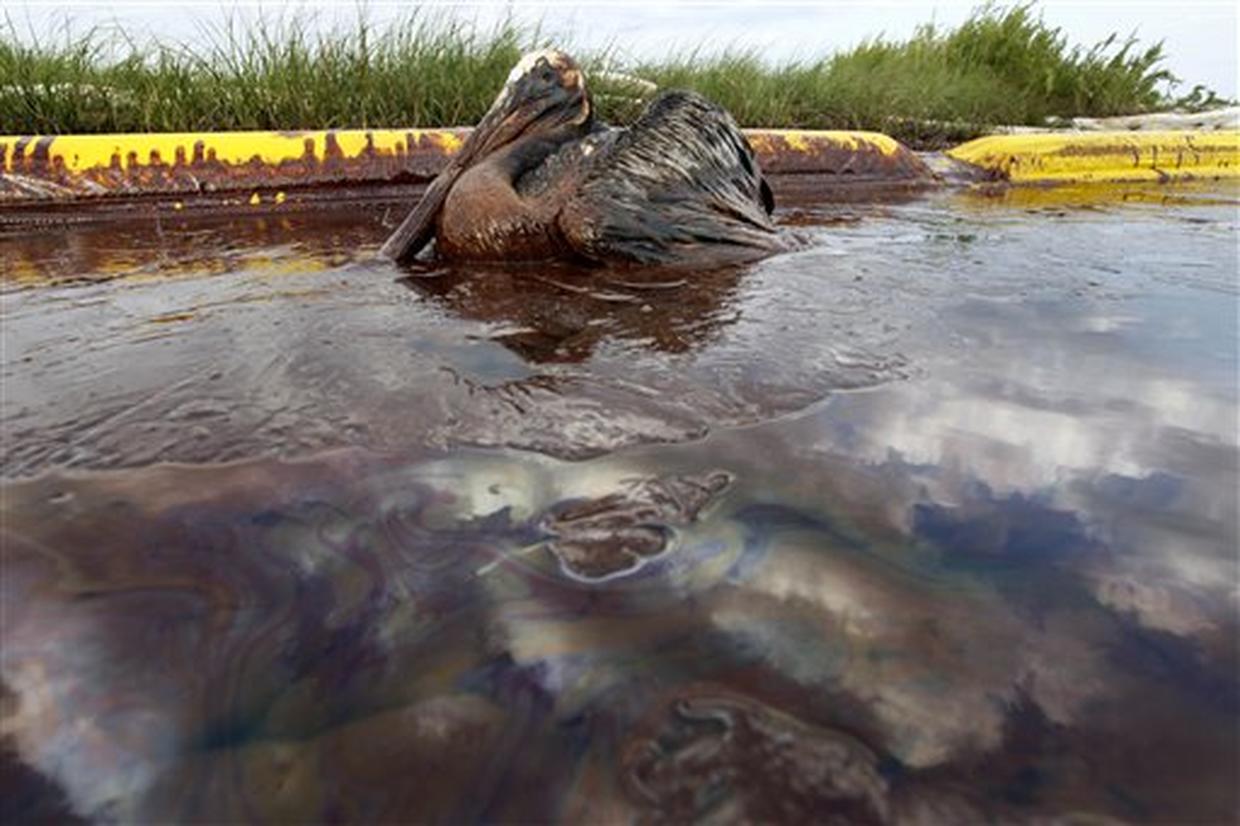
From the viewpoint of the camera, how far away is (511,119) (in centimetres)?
362

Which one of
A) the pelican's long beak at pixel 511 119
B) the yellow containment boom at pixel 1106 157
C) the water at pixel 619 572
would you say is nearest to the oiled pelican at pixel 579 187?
the pelican's long beak at pixel 511 119

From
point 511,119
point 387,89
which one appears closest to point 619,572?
point 511,119

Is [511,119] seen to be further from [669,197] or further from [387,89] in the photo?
[387,89]

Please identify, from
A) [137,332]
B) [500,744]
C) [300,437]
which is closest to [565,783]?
[500,744]

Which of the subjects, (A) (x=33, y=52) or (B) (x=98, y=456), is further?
(A) (x=33, y=52)

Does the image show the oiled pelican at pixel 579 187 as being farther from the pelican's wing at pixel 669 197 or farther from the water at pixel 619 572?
the water at pixel 619 572

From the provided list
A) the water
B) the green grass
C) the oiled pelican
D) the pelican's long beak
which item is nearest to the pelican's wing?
the oiled pelican

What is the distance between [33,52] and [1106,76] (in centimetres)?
1297

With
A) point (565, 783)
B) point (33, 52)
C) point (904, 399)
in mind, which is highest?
point (33, 52)

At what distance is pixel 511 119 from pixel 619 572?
2775 mm

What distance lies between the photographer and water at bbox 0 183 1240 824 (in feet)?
3.19

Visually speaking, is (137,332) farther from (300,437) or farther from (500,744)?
(500,744)

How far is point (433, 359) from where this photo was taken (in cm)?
228

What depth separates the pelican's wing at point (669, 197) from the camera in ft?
11.1
